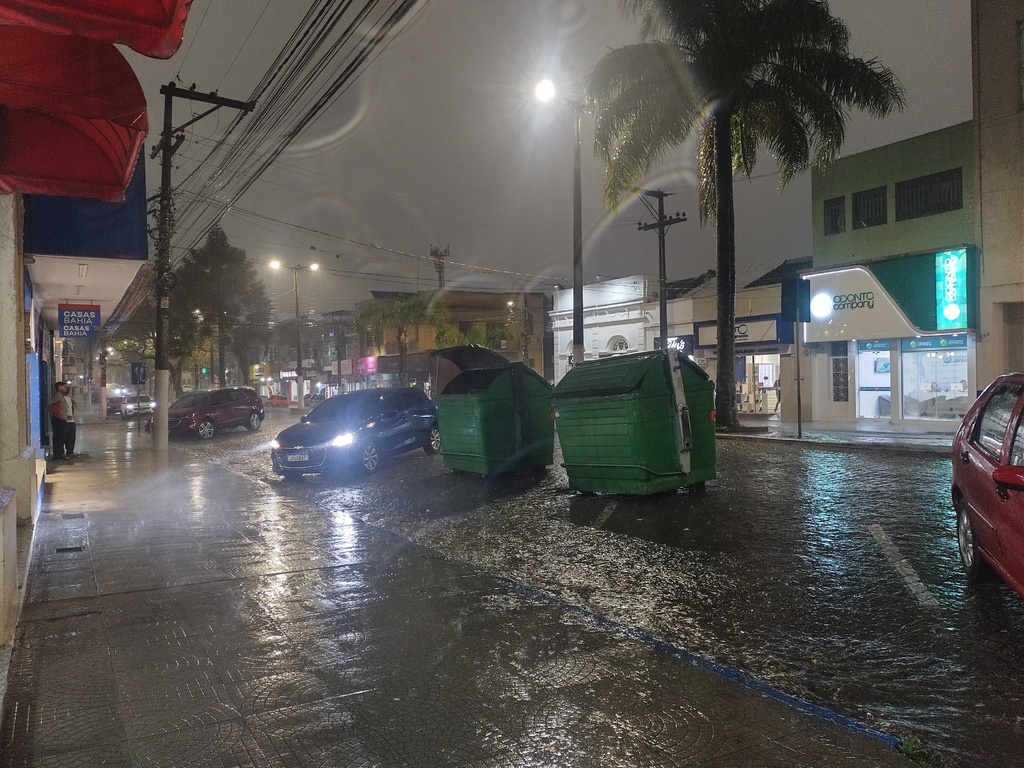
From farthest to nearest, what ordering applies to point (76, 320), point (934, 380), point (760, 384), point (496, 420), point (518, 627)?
point (760, 384) → point (934, 380) → point (76, 320) → point (496, 420) → point (518, 627)

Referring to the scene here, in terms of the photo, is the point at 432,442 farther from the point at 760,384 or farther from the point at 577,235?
the point at 760,384

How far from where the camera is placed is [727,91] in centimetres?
1980

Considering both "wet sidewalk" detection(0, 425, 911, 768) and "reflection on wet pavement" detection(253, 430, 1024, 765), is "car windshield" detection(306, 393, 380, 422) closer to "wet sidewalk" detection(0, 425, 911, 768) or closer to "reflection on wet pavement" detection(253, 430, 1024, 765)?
"reflection on wet pavement" detection(253, 430, 1024, 765)

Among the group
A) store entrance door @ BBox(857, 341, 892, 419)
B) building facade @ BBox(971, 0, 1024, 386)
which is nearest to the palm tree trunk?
store entrance door @ BBox(857, 341, 892, 419)

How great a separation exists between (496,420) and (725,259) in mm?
10381

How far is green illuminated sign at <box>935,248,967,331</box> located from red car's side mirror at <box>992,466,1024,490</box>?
17.8m

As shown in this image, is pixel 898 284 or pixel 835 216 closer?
pixel 898 284

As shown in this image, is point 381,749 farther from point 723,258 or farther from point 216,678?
point 723,258

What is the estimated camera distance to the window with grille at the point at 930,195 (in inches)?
821

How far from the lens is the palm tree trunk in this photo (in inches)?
806

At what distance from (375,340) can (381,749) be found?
177 ft

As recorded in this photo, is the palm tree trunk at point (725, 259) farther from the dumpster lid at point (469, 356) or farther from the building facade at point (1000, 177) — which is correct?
the dumpster lid at point (469, 356)

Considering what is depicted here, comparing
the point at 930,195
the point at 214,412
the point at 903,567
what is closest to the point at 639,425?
the point at 903,567

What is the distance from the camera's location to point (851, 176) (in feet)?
77.3
